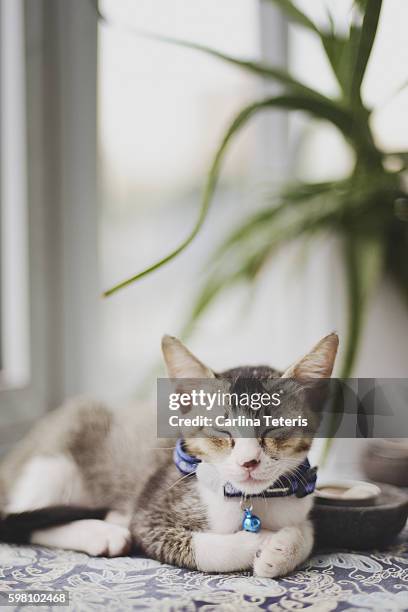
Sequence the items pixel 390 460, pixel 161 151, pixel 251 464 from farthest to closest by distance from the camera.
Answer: pixel 161 151 < pixel 390 460 < pixel 251 464

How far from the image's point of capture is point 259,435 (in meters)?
0.49

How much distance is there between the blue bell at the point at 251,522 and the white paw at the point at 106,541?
4.7 inches

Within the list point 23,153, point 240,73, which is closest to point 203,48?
point 23,153

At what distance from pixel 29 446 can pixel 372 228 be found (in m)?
0.51

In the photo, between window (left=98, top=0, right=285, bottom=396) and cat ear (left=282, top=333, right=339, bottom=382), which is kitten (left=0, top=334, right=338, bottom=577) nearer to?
cat ear (left=282, top=333, right=339, bottom=382)

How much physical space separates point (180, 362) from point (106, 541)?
0.19 m

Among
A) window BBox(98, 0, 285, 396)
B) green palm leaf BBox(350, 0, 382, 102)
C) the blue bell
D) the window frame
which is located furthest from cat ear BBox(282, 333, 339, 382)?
the window frame

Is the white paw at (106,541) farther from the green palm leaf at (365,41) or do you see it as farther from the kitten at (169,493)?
the green palm leaf at (365,41)

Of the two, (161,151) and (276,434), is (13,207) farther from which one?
(276,434)

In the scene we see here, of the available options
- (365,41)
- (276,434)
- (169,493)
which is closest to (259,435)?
(276,434)

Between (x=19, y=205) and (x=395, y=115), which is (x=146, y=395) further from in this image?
(x=395, y=115)

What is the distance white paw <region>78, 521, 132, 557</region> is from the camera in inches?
21.6

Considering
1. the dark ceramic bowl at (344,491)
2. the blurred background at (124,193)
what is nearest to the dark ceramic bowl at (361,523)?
the dark ceramic bowl at (344,491)

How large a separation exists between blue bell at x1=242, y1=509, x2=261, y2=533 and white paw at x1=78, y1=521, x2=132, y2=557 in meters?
0.12
